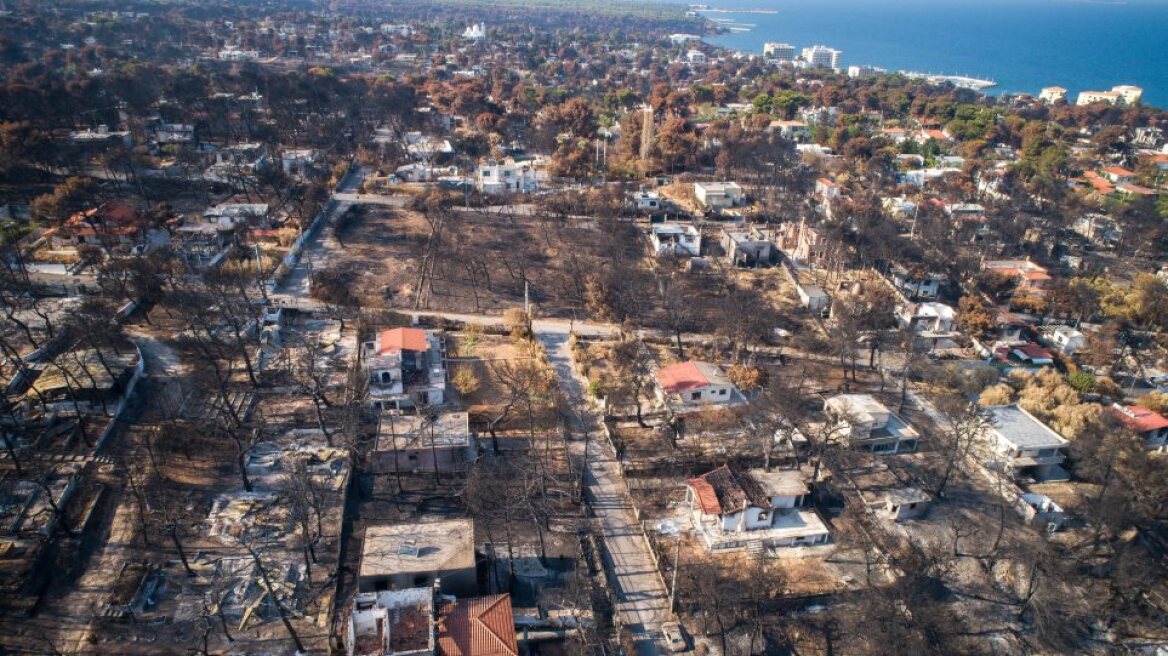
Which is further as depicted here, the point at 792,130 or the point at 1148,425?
the point at 792,130

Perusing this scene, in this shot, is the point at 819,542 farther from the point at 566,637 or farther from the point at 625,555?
the point at 566,637

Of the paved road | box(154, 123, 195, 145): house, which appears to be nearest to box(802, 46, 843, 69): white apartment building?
box(154, 123, 195, 145): house

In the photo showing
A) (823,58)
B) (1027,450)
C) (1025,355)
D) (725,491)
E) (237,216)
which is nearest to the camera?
(725,491)

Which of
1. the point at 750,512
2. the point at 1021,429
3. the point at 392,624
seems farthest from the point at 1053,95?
the point at 392,624

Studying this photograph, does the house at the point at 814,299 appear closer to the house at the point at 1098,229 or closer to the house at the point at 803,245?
the house at the point at 803,245

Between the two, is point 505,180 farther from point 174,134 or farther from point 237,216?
point 174,134

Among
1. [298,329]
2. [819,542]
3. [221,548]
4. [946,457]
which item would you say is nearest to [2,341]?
[298,329]
